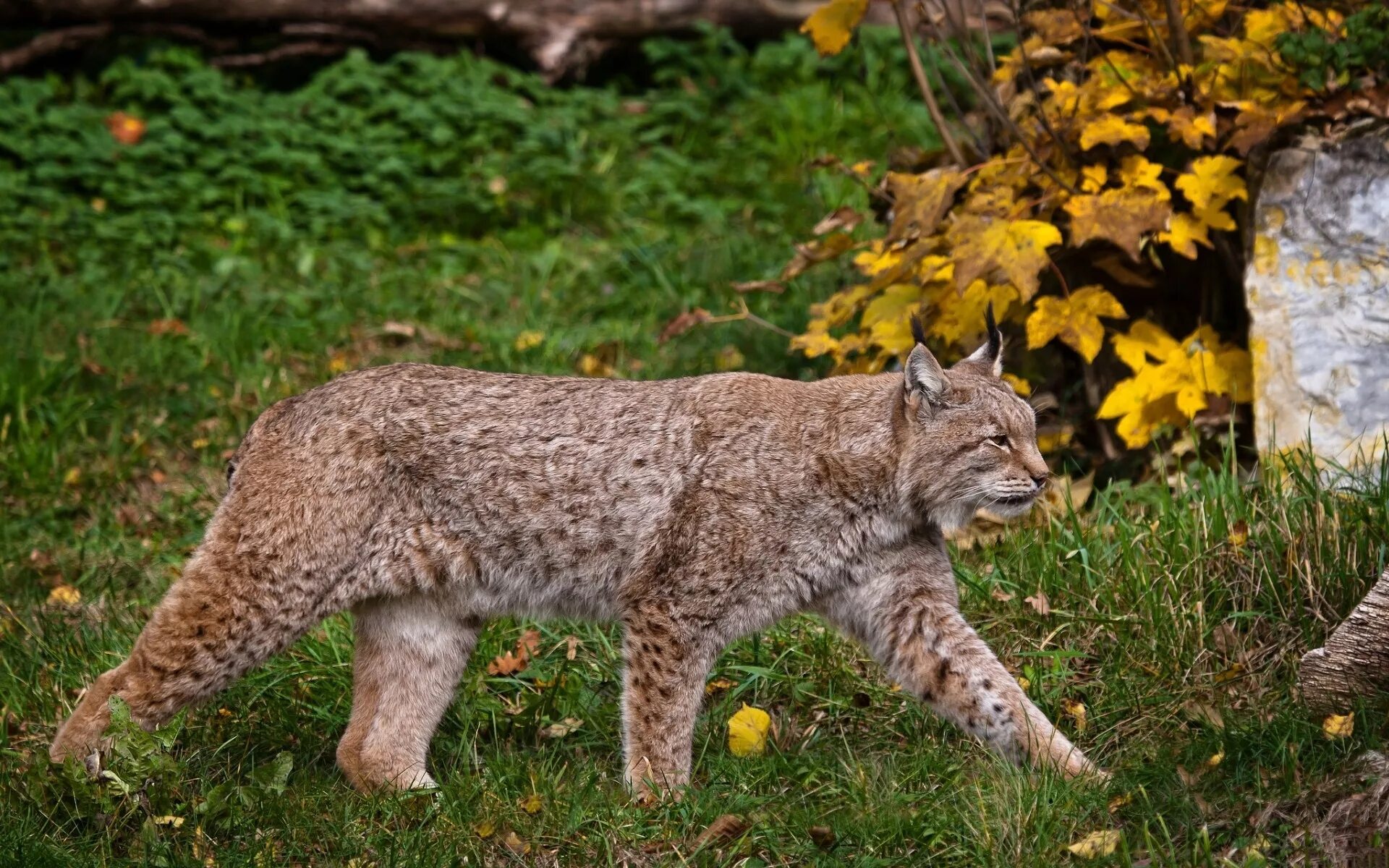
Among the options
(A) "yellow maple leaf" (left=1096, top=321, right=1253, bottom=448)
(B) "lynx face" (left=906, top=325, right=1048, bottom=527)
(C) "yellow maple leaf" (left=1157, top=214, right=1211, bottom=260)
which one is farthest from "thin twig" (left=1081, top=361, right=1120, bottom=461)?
(B) "lynx face" (left=906, top=325, right=1048, bottom=527)

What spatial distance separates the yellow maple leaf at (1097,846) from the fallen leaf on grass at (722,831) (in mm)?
848

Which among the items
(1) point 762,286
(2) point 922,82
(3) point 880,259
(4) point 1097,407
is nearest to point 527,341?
(1) point 762,286

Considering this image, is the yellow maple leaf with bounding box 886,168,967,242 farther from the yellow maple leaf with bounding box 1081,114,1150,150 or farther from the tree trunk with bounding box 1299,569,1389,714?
the tree trunk with bounding box 1299,569,1389,714

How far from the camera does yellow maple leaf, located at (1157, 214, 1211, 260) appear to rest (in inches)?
216

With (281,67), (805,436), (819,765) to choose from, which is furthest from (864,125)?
(819,765)

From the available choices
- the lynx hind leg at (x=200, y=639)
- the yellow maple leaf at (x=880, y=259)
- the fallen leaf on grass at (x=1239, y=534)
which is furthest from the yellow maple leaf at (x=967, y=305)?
the lynx hind leg at (x=200, y=639)

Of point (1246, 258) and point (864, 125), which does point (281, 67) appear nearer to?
point (864, 125)

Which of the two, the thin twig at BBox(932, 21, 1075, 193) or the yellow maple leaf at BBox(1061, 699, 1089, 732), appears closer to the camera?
the yellow maple leaf at BBox(1061, 699, 1089, 732)

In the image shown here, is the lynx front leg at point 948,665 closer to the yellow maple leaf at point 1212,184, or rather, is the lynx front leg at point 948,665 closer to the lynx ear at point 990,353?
the lynx ear at point 990,353

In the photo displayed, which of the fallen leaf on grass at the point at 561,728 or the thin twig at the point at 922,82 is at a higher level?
the thin twig at the point at 922,82

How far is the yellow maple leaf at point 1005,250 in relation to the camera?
530 cm

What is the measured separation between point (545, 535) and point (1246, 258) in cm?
274

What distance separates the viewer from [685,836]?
13.5 feet

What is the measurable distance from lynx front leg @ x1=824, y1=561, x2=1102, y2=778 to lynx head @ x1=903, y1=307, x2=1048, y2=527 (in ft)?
0.90
